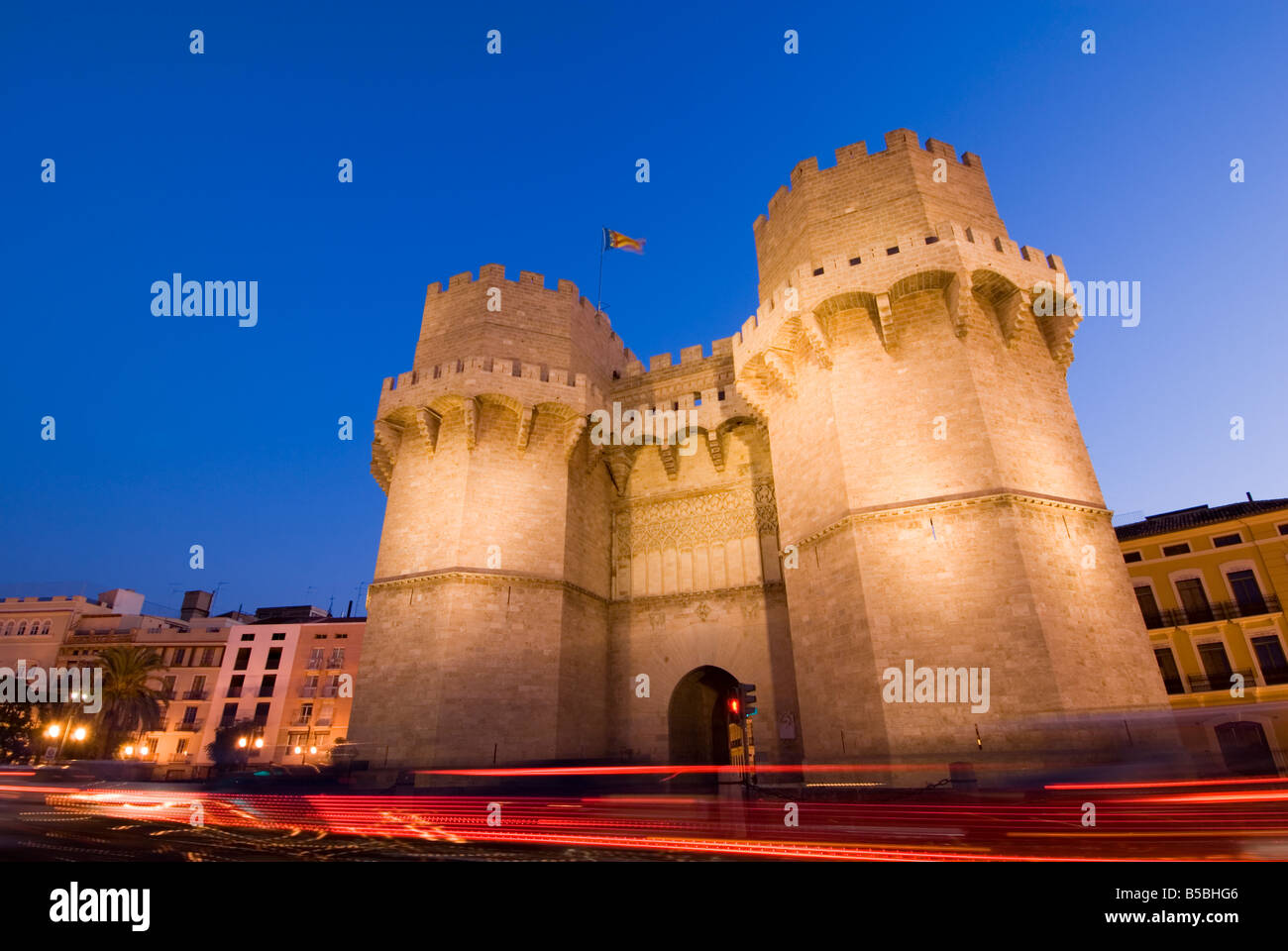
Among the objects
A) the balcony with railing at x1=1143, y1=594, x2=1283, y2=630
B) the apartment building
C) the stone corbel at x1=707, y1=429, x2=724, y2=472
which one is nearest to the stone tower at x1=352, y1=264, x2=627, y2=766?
the stone corbel at x1=707, y1=429, x2=724, y2=472

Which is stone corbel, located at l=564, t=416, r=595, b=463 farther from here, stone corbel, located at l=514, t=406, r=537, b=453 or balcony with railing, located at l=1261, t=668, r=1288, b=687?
balcony with railing, located at l=1261, t=668, r=1288, b=687

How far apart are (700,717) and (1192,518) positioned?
1874 centimetres

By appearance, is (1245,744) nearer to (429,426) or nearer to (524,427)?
(524,427)

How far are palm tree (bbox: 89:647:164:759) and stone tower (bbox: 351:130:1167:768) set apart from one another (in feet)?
74.2

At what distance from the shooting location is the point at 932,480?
41.4 feet

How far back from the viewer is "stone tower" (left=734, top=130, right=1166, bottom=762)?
11.0 m

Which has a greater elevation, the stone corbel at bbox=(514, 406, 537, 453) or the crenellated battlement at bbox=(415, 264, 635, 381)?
the crenellated battlement at bbox=(415, 264, 635, 381)

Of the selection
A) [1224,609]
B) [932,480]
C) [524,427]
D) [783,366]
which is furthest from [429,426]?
[1224,609]

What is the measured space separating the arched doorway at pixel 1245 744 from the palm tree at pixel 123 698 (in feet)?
140

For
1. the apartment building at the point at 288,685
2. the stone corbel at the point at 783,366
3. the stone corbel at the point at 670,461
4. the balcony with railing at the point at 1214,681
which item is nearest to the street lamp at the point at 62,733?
the apartment building at the point at 288,685

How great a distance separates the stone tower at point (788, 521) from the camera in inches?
454
